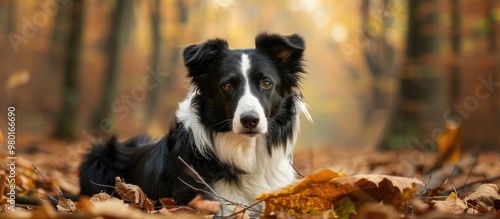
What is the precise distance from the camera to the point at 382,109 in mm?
33000

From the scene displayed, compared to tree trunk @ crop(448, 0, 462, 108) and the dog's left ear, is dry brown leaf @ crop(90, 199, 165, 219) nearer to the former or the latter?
the dog's left ear

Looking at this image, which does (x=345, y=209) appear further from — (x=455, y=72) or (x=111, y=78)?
(x=111, y=78)

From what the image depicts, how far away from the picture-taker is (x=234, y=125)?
4.02 meters

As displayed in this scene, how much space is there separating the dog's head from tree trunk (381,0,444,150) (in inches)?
323

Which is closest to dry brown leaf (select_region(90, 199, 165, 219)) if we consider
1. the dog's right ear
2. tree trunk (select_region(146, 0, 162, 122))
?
the dog's right ear

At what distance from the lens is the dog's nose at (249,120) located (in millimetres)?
3914

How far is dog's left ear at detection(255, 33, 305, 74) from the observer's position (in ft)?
14.7

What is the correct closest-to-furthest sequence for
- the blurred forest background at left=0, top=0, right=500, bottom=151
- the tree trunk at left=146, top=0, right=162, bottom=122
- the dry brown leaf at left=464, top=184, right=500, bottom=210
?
the dry brown leaf at left=464, top=184, right=500, bottom=210
the blurred forest background at left=0, top=0, right=500, bottom=151
the tree trunk at left=146, top=0, right=162, bottom=122

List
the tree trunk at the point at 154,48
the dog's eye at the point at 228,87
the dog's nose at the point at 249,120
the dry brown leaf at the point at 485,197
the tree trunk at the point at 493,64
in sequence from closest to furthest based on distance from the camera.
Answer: the dry brown leaf at the point at 485,197, the dog's nose at the point at 249,120, the dog's eye at the point at 228,87, the tree trunk at the point at 493,64, the tree trunk at the point at 154,48

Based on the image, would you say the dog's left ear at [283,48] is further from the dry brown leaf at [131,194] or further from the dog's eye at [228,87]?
the dry brown leaf at [131,194]

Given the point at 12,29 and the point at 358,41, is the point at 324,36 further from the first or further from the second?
the point at 12,29

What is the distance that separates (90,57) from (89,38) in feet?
2.95

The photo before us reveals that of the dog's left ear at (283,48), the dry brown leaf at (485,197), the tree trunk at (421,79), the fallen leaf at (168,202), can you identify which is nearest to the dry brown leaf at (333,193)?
the dry brown leaf at (485,197)

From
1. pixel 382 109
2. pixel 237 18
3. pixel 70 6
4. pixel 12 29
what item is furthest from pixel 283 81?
pixel 382 109
